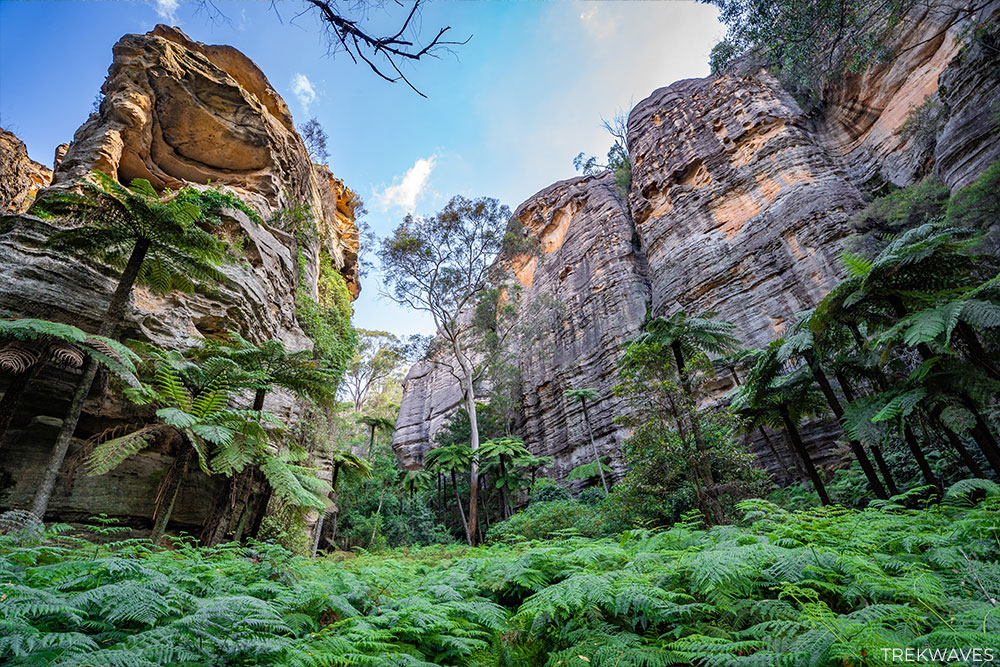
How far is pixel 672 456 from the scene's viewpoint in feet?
31.9

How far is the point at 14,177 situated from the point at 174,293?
9.41m

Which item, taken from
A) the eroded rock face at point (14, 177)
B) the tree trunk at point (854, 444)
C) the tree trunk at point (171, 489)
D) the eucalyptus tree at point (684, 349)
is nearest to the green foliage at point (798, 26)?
the eucalyptus tree at point (684, 349)

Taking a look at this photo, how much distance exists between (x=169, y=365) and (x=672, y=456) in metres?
10.4

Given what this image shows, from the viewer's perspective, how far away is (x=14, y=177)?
12508 mm

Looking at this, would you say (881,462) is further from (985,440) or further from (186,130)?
(186,130)

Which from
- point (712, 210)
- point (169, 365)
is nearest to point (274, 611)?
point (169, 365)

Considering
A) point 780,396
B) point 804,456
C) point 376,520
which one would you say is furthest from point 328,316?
point 804,456

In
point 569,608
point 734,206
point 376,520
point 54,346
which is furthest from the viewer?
point 734,206

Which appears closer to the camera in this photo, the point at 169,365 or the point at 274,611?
the point at 274,611

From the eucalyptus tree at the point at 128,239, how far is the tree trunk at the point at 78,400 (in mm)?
10

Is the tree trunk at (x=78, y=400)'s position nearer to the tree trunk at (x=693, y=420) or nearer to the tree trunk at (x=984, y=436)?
the tree trunk at (x=693, y=420)

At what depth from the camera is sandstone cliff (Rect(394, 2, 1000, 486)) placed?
14.4 m

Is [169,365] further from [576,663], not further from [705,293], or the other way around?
[705,293]

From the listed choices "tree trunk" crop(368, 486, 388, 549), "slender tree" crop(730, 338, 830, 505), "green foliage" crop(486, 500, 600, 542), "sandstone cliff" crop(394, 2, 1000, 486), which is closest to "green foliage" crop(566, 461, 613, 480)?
"sandstone cliff" crop(394, 2, 1000, 486)
